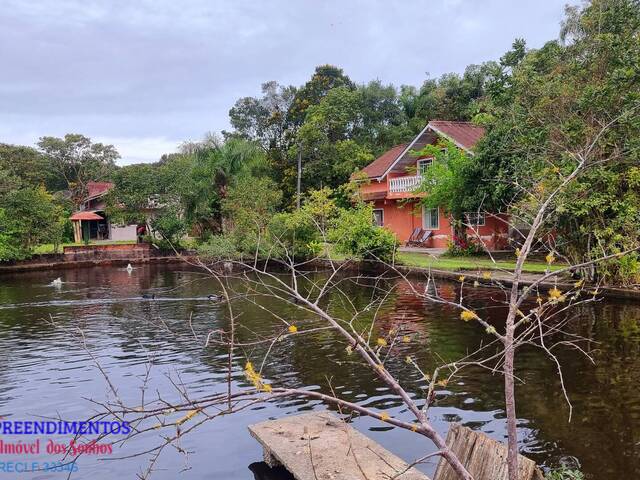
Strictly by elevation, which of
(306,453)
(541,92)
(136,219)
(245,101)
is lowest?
(306,453)

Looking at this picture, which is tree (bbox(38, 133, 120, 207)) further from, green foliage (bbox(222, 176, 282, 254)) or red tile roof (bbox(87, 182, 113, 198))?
green foliage (bbox(222, 176, 282, 254))

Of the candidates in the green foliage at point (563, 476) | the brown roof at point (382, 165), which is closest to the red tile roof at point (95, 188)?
the brown roof at point (382, 165)

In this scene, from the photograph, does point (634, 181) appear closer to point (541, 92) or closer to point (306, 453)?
point (541, 92)

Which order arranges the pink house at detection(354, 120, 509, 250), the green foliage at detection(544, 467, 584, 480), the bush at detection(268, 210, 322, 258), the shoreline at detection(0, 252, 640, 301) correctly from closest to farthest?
the green foliage at detection(544, 467, 584, 480), the shoreline at detection(0, 252, 640, 301), the pink house at detection(354, 120, 509, 250), the bush at detection(268, 210, 322, 258)

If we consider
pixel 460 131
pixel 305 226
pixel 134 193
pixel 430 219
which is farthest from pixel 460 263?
pixel 134 193

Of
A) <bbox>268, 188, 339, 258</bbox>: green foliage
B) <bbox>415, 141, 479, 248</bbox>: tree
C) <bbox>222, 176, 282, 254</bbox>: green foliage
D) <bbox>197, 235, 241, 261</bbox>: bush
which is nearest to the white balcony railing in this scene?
<bbox>415, 141, 479, 248</bbox>: tree

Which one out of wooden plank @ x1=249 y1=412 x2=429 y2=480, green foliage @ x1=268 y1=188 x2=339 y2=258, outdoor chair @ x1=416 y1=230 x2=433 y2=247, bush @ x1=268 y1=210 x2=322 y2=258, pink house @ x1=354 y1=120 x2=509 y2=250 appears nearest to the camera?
wooden plank @ x1=249 y1=412 x2=429 y2=480

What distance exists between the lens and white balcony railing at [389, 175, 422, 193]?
101 ft

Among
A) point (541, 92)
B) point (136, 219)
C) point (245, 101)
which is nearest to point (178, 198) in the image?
point (136, 219)

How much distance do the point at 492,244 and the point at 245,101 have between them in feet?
112

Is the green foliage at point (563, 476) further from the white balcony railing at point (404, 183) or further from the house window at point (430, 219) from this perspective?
the house window at point (430, 219)

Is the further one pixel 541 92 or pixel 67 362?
pixel 541 92

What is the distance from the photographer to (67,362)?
1182 centimetres

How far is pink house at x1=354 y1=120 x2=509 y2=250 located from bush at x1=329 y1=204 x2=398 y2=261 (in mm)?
2766
